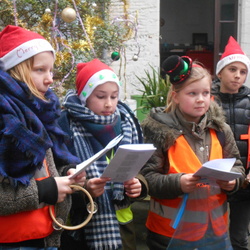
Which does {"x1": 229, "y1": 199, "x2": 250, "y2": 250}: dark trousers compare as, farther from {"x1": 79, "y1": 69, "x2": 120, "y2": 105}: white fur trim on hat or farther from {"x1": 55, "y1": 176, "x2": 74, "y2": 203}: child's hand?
{"x1": 55, "y1": 176, "x2": 74, "y2": 203}: child's hand

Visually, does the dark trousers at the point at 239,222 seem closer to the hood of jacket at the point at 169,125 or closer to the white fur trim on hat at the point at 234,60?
the hood of jacket at the point at 169,125

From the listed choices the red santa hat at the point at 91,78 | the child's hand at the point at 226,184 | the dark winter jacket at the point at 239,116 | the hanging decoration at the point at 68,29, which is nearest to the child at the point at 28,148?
the red santa hat at the point at 91,78

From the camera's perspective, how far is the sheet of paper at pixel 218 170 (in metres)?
2.21

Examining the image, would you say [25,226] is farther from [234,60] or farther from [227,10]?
[227,10]

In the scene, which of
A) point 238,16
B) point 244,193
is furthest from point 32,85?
point 238,16

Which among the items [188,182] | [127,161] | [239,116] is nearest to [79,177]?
[127,161]

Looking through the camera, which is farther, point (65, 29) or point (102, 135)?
point (65, 29)

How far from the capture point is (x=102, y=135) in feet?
8.09

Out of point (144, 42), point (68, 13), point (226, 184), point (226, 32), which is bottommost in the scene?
point (226, 184)

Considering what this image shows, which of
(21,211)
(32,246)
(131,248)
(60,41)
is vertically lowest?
(131,248)

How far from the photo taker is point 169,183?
2506mm

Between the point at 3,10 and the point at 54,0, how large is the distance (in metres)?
0.49

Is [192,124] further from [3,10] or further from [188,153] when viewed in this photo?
[3,10]

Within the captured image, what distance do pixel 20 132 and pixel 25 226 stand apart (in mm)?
409
